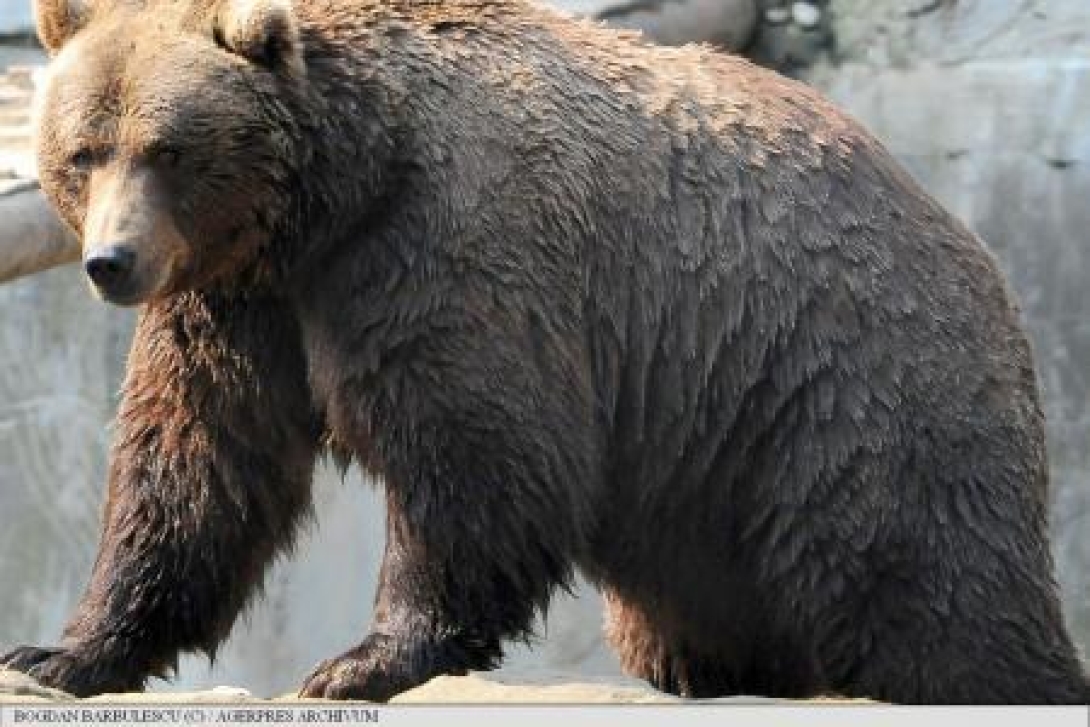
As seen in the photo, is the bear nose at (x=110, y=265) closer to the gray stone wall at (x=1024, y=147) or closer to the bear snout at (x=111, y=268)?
the bear snout at (x=111, y=268)

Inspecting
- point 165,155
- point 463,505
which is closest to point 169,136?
point 165,155

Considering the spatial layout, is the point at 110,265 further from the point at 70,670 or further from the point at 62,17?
the point at 70,670

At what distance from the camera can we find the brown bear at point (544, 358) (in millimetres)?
6832

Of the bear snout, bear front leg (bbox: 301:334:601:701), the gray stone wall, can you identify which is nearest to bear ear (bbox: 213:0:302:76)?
the bear snout

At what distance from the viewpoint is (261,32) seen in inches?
264

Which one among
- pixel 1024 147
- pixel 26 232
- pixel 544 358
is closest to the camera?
pixel 544 358

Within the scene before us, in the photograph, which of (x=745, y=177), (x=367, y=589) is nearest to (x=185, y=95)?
(x=745, y=177)

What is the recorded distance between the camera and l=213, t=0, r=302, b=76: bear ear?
6.70m

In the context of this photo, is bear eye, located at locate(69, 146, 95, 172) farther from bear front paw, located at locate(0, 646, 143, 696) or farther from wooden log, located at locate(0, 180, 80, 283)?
wooden log, located at locate(0, 180, 80, 283)

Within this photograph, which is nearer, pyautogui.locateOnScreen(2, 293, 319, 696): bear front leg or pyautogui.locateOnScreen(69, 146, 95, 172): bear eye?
pyautogui.locateOnScreen(69, 146, 95, 172): bear eye

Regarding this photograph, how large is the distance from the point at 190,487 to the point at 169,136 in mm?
1069

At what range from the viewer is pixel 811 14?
12.3 metres

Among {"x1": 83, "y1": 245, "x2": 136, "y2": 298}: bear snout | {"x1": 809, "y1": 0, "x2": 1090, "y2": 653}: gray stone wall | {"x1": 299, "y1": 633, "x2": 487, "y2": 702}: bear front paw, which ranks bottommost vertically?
{"x1": 809, "y1": 0, "x2": 1090, "y2": 653}: gray stone wall

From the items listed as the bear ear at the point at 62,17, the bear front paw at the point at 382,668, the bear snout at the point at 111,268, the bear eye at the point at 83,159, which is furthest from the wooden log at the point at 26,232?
the bear front paw at the point at 382,668
